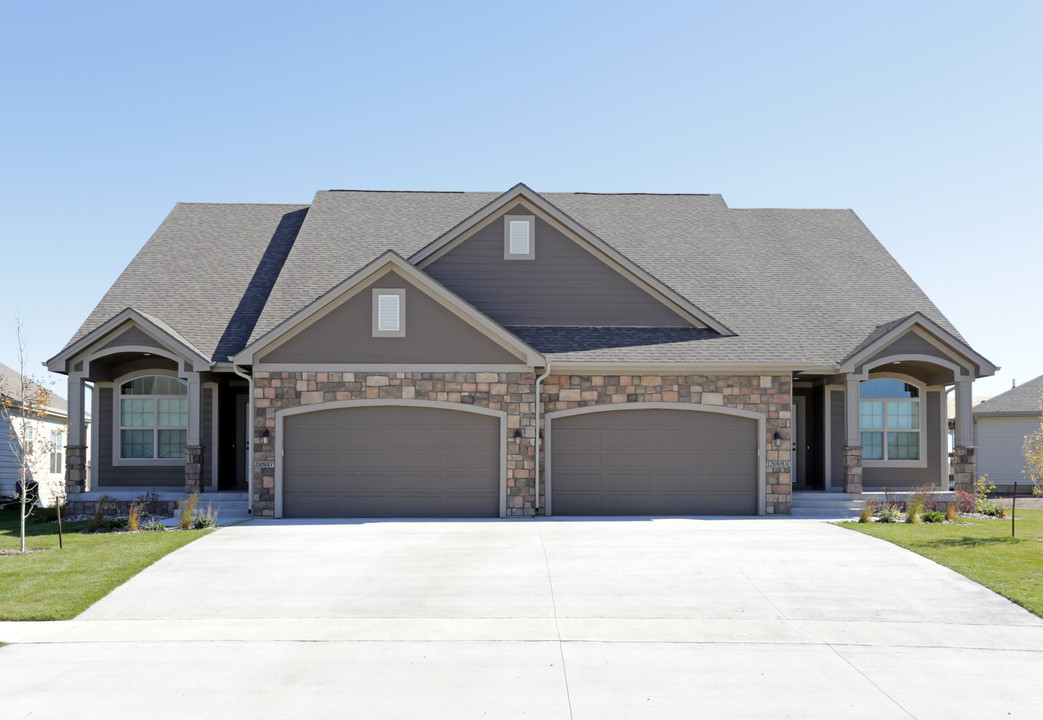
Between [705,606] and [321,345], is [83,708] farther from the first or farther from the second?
[321,345]

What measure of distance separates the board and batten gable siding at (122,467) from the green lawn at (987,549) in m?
13.0

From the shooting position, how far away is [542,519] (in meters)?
16.3

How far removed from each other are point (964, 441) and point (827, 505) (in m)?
3.57

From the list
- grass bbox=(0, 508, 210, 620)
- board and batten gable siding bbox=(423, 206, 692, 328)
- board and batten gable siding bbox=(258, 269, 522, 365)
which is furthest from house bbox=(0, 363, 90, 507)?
board and batten gable siding bbox=(423, 206, 692, 328)

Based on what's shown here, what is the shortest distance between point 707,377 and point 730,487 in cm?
223

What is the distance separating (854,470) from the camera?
17938 millimetres

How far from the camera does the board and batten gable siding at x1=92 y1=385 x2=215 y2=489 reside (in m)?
18.6

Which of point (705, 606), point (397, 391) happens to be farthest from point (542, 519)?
point (705, 606)

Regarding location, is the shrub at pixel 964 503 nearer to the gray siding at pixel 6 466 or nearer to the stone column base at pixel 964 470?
the stone column base at pixel 964 470

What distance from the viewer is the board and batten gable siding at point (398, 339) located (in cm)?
1639

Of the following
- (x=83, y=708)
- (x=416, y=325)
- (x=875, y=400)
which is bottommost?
(x=83, y=708)

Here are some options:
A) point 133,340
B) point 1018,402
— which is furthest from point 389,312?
point 1018,402

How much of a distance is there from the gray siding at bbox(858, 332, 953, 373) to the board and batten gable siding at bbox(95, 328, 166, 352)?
49.0ft

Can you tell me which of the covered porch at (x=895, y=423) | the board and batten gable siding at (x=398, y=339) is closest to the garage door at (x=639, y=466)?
the board and batten gable siding at (x=398, y=339)
